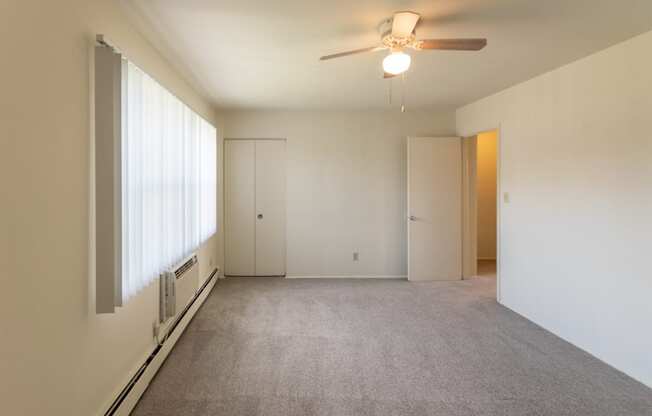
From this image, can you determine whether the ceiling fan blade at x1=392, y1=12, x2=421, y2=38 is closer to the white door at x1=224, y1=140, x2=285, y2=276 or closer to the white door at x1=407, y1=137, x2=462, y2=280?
the white door at x1=407, y1=137, x2=462, y2=280

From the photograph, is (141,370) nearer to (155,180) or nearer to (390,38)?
(155,180)

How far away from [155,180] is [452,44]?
2.12 meters

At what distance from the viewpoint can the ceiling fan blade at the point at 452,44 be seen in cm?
215

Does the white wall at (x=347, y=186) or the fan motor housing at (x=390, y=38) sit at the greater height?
the fan motor housing at (x=390, y=38)

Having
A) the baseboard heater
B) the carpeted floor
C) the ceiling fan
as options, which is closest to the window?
the baseboard heater

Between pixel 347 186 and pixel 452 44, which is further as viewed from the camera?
pixel 347 186

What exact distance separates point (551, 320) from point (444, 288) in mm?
1493

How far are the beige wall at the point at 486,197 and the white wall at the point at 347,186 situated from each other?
1544 millimetres

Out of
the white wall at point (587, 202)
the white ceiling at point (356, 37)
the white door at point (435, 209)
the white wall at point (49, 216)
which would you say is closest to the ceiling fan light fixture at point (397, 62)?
the white ceiling at point (356, 37)

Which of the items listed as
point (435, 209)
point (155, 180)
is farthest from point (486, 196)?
point (155, 180)

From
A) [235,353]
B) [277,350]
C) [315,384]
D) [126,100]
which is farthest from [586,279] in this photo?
[126,100]

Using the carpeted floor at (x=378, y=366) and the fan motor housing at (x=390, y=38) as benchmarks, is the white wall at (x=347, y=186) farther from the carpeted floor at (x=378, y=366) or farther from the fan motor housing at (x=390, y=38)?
the fan motor housing at (x=390, y=38)

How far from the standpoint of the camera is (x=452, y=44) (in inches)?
87.1

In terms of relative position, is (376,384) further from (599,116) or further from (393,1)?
(599,116)
